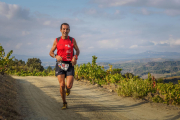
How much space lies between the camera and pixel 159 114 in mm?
5582

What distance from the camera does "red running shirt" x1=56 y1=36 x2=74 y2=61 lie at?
525 centimetres

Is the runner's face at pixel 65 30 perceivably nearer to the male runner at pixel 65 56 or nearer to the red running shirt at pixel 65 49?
the male runner at pixel 65 56

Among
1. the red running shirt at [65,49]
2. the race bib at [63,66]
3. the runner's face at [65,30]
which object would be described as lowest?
the race bib at [63,66]

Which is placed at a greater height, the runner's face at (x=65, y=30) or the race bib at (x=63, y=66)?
the runner's face at (x=65, y=30)

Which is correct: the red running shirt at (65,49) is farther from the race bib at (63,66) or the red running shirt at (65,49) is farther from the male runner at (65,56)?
the race bib at (63,66)

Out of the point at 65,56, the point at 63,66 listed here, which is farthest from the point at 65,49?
the point at 63,66

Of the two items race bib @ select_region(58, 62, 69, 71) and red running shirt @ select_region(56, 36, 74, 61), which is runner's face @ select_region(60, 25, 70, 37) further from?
race bib @ select_region(58, 62, 69, 71)

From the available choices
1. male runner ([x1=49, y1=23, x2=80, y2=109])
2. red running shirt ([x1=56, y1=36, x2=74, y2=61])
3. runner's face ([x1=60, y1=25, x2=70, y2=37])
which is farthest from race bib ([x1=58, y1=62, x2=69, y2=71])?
runner's face ([x1=60, y1=25, x2=70, y2=37])

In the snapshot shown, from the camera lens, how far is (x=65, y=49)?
525cm

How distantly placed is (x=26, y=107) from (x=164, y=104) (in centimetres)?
525

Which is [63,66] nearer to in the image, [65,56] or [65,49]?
[65,56]

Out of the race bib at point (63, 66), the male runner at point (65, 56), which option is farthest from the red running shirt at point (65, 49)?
the race bib at point (63, 66)

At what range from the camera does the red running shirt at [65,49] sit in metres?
5.25

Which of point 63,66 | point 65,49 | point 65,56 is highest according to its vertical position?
point 65,49
